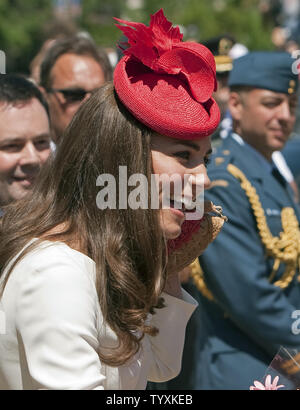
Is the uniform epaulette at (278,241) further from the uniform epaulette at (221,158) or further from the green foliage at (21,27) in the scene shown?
the green foliage at (21,27)

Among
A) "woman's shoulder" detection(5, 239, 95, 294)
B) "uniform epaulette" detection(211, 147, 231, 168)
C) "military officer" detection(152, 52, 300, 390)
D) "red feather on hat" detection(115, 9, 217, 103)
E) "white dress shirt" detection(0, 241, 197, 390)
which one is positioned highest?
"red feather on hat" detection(115, 9, 217, 103)

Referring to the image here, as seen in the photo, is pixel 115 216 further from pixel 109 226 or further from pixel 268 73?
Result: pixel 268 73

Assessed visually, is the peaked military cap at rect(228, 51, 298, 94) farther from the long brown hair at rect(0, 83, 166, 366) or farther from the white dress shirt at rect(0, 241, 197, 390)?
the white dress shirt at rect(0, 241, 197, 390)

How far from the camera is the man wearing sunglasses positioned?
3.69m

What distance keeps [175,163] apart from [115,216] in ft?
0.64

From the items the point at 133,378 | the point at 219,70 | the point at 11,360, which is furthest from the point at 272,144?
the point at 11,360

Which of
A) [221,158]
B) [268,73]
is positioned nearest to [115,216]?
[221,158]

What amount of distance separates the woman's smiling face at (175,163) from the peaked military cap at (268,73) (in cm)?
178

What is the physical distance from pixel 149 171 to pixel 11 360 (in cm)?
55

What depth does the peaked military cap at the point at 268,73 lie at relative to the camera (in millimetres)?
3484

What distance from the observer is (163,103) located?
1.74 m

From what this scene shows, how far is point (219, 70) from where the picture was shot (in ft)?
15.7

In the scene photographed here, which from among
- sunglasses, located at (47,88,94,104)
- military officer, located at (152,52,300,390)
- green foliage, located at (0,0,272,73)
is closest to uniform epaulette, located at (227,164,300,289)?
military officer, located at (152,52,300,390)
